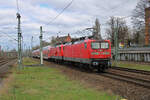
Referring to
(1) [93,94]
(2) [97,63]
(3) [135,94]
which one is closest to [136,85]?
(3) [135,94]

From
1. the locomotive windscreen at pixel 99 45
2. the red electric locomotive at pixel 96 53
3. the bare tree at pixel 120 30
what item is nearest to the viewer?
the red electric locomotive at pixel 96 53

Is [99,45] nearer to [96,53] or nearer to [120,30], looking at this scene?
[96,53]

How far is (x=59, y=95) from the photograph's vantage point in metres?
8.26

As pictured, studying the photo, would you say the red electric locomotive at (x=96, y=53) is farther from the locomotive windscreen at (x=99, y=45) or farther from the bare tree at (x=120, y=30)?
the bare tree at (x=120, y=30)

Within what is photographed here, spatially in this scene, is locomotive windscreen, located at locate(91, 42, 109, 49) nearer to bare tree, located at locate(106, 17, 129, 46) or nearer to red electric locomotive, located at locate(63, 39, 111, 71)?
red electric locomotive, located at locate(63, 39, 111, 71)

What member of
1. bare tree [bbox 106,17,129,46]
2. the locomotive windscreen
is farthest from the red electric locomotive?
bare tree [bbox 106,17,129,46]

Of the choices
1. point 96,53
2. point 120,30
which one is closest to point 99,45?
point 96,53

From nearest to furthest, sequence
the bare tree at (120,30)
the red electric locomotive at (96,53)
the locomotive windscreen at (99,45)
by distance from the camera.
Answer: the red electric locomotive at (96,53) → the locomotive windscreen at (99,45) → the bare tree at (120,30)

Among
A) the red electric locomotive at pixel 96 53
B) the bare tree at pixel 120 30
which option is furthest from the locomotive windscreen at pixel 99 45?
the bare tree at pixel 120 30

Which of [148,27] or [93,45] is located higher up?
[148,27]

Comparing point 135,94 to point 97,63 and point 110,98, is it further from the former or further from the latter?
point 97,63

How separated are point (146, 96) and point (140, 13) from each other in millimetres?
25022

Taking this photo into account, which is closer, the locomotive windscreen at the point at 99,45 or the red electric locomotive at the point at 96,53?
the red electric locomotive at the point at 96,53

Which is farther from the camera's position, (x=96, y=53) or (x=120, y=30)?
(x=120, y=30)
